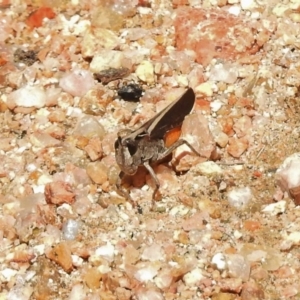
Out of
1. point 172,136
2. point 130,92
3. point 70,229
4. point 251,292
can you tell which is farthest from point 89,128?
point 251,292

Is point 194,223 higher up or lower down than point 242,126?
lower down

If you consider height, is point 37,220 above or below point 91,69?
below

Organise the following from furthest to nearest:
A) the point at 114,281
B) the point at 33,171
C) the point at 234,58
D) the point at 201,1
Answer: the point at 201,1 → the point at 234,58 → the point at 33,171 → the point at 114,281

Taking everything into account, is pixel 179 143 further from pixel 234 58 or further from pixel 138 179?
pixel 234 58

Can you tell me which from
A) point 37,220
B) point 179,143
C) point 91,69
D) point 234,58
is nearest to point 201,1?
point 234,58

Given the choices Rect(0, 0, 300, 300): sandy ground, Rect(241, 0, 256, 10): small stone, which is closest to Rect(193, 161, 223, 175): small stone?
Rect(0, 0, 300, 300): sandy ground

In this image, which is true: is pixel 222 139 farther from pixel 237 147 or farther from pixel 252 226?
pixel 252 226
